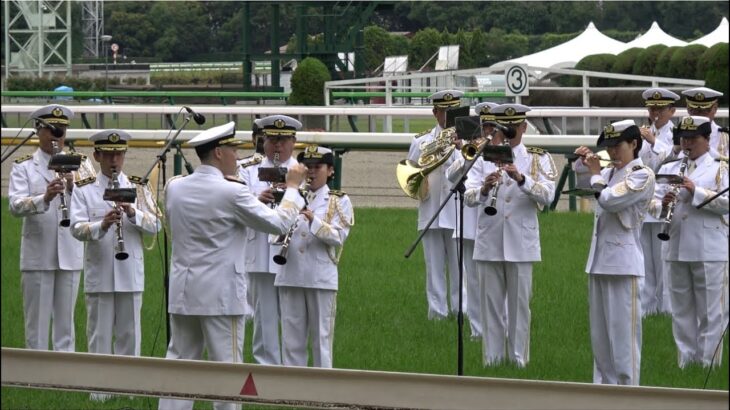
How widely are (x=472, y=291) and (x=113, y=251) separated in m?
3.79

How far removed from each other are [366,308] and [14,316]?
3094mm

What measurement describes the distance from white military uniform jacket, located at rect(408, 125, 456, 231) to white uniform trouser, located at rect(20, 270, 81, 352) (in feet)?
11.8

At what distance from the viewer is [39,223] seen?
1035 centimetres

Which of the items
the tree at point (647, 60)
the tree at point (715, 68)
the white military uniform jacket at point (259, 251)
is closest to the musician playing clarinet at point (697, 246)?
the white military uniform jacket at point (259, 251)

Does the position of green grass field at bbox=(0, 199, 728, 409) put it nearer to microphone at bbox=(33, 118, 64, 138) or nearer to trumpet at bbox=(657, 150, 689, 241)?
trumpet at bbox=(657, 150, 689, 241)

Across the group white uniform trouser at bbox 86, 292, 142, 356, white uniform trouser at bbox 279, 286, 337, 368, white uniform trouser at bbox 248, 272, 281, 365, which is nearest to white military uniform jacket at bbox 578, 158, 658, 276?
white uniform trouser at bbox 279, 286, 337, 368

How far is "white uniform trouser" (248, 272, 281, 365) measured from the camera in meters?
10.5

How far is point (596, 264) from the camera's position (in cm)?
942

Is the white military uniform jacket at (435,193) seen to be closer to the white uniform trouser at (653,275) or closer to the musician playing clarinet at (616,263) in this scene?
the white uniform trouser at (653,275)

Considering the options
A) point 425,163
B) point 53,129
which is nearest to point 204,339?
point 53,129

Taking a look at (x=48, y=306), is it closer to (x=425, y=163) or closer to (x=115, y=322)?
(x=115, y=322)

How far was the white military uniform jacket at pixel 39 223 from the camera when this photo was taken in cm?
1009

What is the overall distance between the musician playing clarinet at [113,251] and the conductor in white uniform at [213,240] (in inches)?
56.9

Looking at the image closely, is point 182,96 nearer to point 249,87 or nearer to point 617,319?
point 249,87
